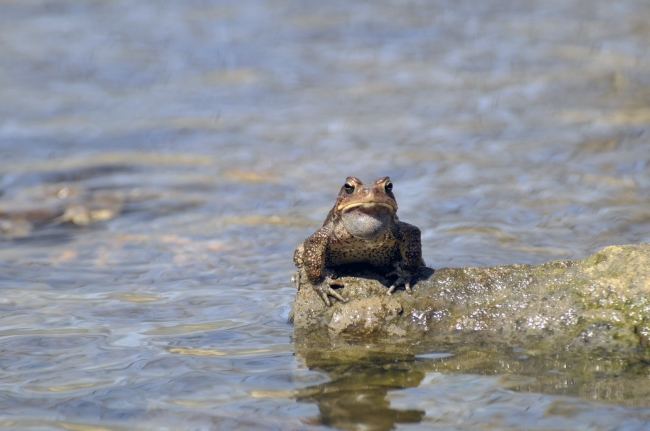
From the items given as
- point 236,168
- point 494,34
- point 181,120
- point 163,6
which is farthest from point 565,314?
point 163,6

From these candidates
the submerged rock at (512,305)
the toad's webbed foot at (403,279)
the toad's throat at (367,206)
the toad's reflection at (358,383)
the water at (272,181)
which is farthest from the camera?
the toad's webbed foot at (403,279)

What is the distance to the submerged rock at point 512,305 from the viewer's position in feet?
15.8

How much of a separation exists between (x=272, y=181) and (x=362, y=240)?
5823 millimetres

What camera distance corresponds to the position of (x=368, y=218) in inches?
199

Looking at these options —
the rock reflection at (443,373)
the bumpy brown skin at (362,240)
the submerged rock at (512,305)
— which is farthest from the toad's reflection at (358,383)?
the bumpy brown skin at (362,240)

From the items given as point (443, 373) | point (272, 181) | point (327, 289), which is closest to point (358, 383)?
point (443, 373)

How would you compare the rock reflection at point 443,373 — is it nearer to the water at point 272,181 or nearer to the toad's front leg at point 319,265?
the water at point 272,181

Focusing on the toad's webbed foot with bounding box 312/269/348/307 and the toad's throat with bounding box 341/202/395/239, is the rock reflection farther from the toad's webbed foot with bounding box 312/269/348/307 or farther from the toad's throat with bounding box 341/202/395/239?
the toad's throat with bounding box 341/202/395/239

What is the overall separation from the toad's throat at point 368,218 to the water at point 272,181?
2.40 feet

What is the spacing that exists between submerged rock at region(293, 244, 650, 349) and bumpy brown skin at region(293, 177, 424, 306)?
4.1 inches

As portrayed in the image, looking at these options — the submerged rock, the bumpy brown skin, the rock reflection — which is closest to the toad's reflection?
the rock reflection

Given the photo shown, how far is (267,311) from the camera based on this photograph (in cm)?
626

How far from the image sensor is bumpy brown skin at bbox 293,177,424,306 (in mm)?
5031

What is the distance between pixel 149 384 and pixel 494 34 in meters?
14.6
